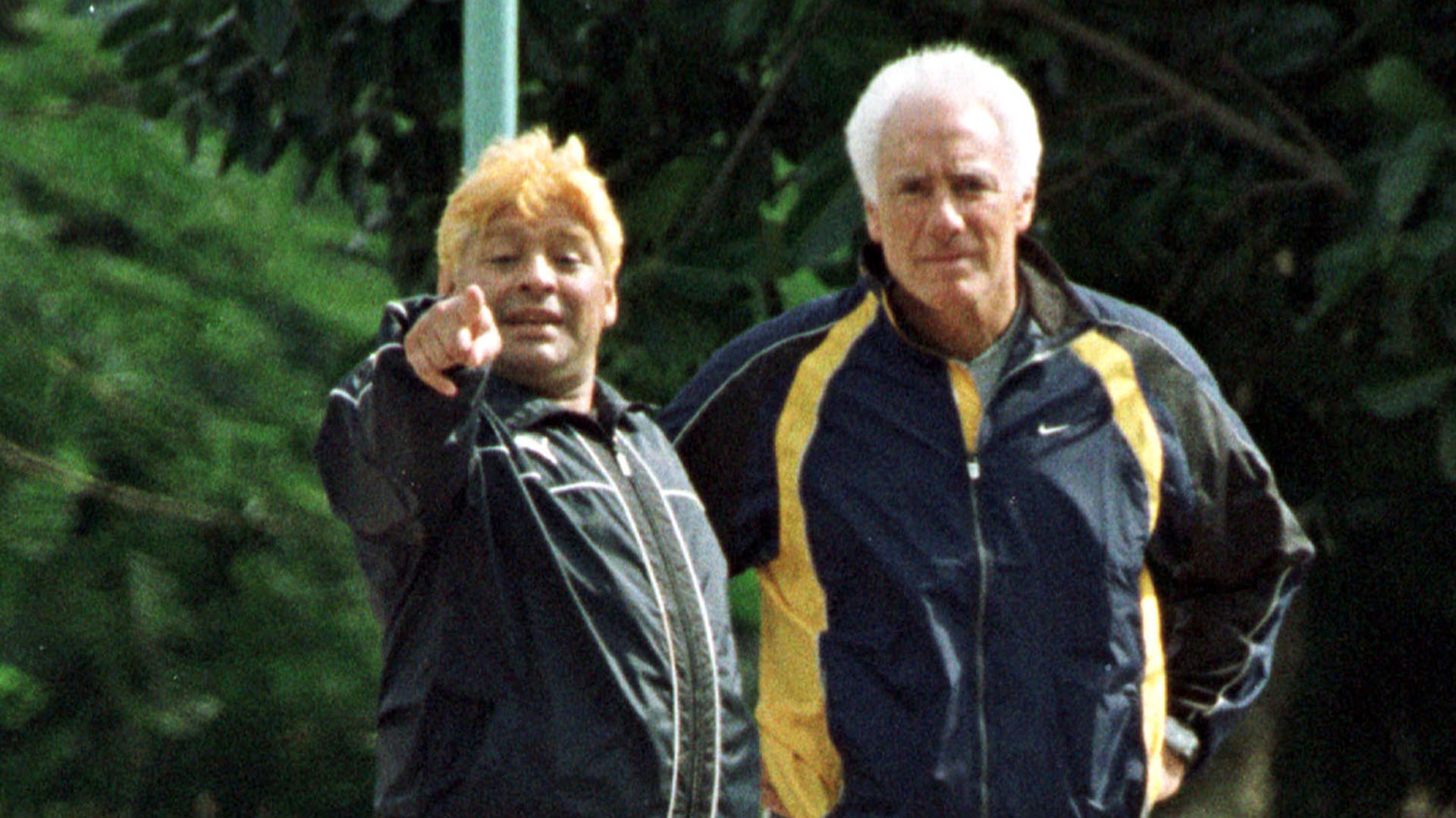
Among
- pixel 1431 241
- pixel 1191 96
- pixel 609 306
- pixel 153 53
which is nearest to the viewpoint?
pixel 609 306

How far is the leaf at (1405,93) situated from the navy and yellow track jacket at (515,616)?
1.95 m

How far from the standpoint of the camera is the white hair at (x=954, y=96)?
3557 mm

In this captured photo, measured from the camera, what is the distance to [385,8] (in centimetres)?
457

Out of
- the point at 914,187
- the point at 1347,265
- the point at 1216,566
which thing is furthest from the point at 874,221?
the point at 1347,265

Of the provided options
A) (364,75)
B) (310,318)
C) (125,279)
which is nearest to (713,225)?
(364,75)

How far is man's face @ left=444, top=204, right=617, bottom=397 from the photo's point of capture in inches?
119

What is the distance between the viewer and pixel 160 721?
147 inches

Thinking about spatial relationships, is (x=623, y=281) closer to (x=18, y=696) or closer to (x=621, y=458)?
(x=18, y=696)

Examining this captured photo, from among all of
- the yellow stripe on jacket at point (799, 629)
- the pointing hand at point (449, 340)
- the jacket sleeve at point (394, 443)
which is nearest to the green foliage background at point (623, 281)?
the yellow stripe on jacket at point (799, 629)

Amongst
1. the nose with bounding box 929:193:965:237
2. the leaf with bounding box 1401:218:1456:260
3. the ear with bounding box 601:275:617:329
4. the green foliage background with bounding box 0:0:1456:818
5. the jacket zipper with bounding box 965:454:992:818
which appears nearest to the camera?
the ear with bounding box 601:275:617:329

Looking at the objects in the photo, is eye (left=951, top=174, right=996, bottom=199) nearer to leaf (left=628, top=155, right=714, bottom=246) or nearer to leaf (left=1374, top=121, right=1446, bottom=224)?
leaf (left=1374, top=121, right=1446, bottom=224)

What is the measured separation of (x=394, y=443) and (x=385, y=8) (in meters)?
1.98

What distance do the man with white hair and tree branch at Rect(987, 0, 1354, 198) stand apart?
1.35 m

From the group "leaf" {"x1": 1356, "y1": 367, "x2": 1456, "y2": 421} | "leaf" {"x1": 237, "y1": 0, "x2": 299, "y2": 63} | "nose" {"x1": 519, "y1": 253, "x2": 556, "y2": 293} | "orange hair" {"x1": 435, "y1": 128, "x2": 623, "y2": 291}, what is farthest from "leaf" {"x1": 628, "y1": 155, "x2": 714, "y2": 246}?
"nose" {"x1": 519, "y1": 253, "x2": 556, "y2": 293}
